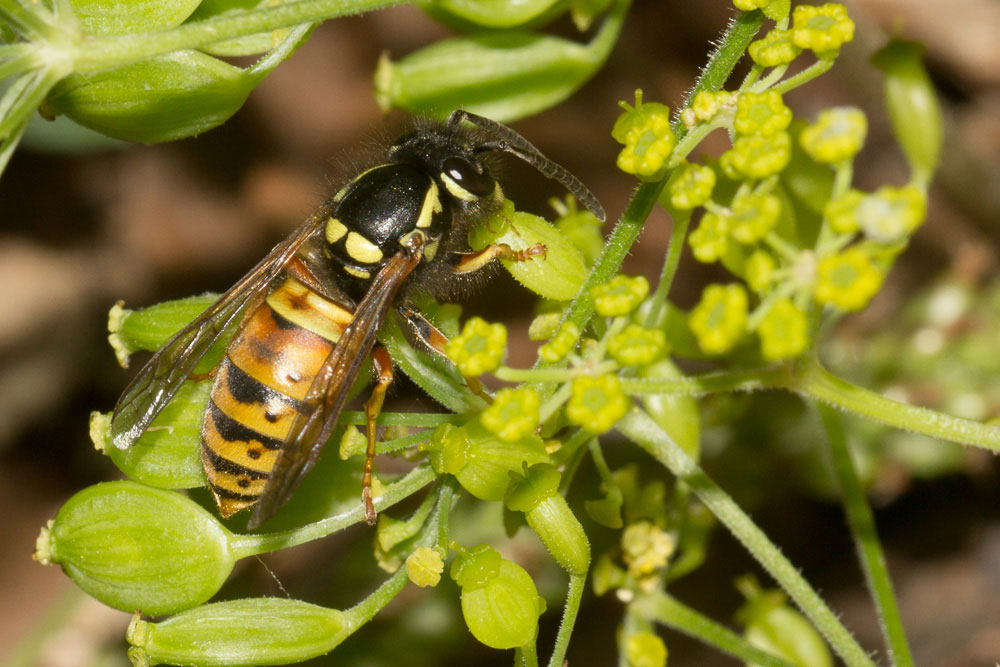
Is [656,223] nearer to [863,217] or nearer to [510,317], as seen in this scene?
[510,317]

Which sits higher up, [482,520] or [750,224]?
[750,224]

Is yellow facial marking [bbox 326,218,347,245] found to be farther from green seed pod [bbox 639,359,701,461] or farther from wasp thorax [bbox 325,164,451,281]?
green seed pod [bbox 639,359,701,461]

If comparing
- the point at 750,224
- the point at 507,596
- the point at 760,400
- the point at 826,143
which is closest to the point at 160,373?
the point at 507,596

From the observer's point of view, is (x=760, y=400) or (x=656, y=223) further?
(x=656, y=223)

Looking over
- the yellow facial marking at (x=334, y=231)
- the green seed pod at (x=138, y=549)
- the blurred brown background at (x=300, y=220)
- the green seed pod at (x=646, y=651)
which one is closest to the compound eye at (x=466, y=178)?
the yellow facial marking at (x=334, y=231)

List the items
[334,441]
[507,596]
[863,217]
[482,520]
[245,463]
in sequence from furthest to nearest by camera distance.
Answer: [482,520] < [334,441] < [245,463] < [507,596] < [863,217]

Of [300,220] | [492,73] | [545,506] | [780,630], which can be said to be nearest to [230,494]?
[545,506]

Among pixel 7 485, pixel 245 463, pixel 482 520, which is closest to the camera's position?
pixel 245 463
